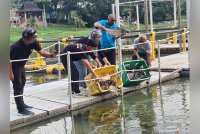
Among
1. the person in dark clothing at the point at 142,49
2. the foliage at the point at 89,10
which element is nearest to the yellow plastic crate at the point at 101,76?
the person in dark clothing at the point at 142,49

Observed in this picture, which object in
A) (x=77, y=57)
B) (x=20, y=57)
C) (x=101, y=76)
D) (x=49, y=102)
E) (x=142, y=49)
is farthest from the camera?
(x=142, y=49)

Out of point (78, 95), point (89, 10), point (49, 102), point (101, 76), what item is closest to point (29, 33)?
point (49, 102)

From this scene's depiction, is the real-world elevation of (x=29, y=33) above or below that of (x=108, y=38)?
above

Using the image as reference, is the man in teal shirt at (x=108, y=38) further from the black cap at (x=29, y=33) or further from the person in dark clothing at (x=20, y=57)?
the black cap at (x=29, y=33)

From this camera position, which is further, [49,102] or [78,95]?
[78,95]

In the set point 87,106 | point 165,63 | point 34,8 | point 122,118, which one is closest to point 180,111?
point 122,118

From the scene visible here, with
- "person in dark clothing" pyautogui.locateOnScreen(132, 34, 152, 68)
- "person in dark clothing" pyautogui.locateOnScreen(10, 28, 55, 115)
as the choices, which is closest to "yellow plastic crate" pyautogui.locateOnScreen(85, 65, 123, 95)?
Result: "person in dark clothing" pyautogui.locateOnScreen(132, 34, 152, 68)

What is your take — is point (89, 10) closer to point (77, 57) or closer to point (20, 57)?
point (77, 57)

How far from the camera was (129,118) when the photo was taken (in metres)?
5.35

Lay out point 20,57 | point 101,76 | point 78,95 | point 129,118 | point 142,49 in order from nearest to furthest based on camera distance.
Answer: point 20,57 → point 129,118 → point 78,95 → point 101,76 → point 142,49

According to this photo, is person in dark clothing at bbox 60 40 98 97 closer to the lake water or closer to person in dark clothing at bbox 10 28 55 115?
the lake water

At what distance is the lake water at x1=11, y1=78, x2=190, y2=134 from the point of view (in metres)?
4.74

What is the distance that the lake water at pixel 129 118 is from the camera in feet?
15.6
